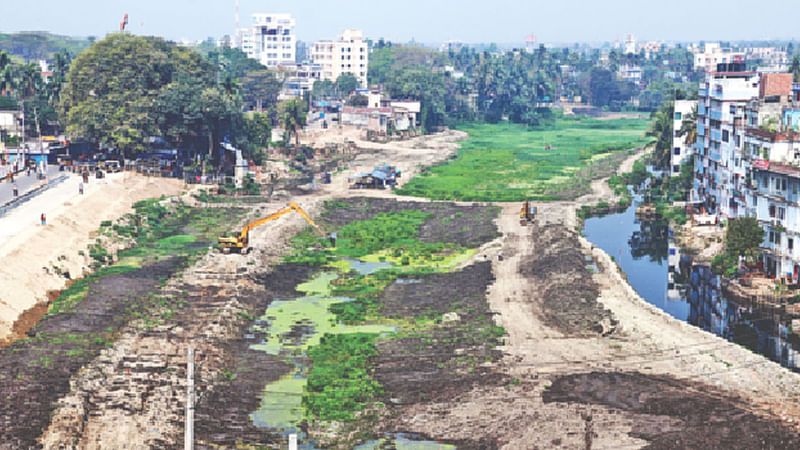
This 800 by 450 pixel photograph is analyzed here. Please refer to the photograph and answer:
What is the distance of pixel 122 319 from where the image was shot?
175 feet

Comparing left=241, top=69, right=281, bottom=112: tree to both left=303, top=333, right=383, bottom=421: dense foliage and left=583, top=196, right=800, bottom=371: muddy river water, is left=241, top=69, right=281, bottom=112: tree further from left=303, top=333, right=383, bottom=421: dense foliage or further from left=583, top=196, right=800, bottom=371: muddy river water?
left=303, top=333, right=383, bottom=421: dense foliage

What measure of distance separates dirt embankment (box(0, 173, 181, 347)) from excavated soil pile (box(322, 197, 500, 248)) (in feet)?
58.6

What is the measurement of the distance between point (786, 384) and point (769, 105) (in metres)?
32.5

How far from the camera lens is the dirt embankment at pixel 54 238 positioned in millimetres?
54312

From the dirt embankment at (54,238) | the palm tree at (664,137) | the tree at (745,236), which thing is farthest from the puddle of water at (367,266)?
the palm tree at (664,137)

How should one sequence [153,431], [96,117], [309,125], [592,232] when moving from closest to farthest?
[153,431] < [592,232] < [96,117] < [309,125]

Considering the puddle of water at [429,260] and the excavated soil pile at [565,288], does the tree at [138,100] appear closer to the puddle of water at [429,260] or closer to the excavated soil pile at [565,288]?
the puddle of water at [429,260]

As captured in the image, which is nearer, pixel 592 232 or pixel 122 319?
pixel 122 319

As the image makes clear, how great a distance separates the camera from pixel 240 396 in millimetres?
43031

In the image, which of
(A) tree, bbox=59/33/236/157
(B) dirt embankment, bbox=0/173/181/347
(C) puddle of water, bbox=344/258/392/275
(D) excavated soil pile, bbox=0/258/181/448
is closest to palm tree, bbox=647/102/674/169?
(C) puddle of water, bbox=344/258/392/275

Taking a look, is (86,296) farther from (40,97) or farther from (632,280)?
(40,97)

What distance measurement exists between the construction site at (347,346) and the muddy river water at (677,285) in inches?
145

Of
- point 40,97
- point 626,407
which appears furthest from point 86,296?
point 40,97

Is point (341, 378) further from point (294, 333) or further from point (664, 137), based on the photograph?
point (664, 137)
